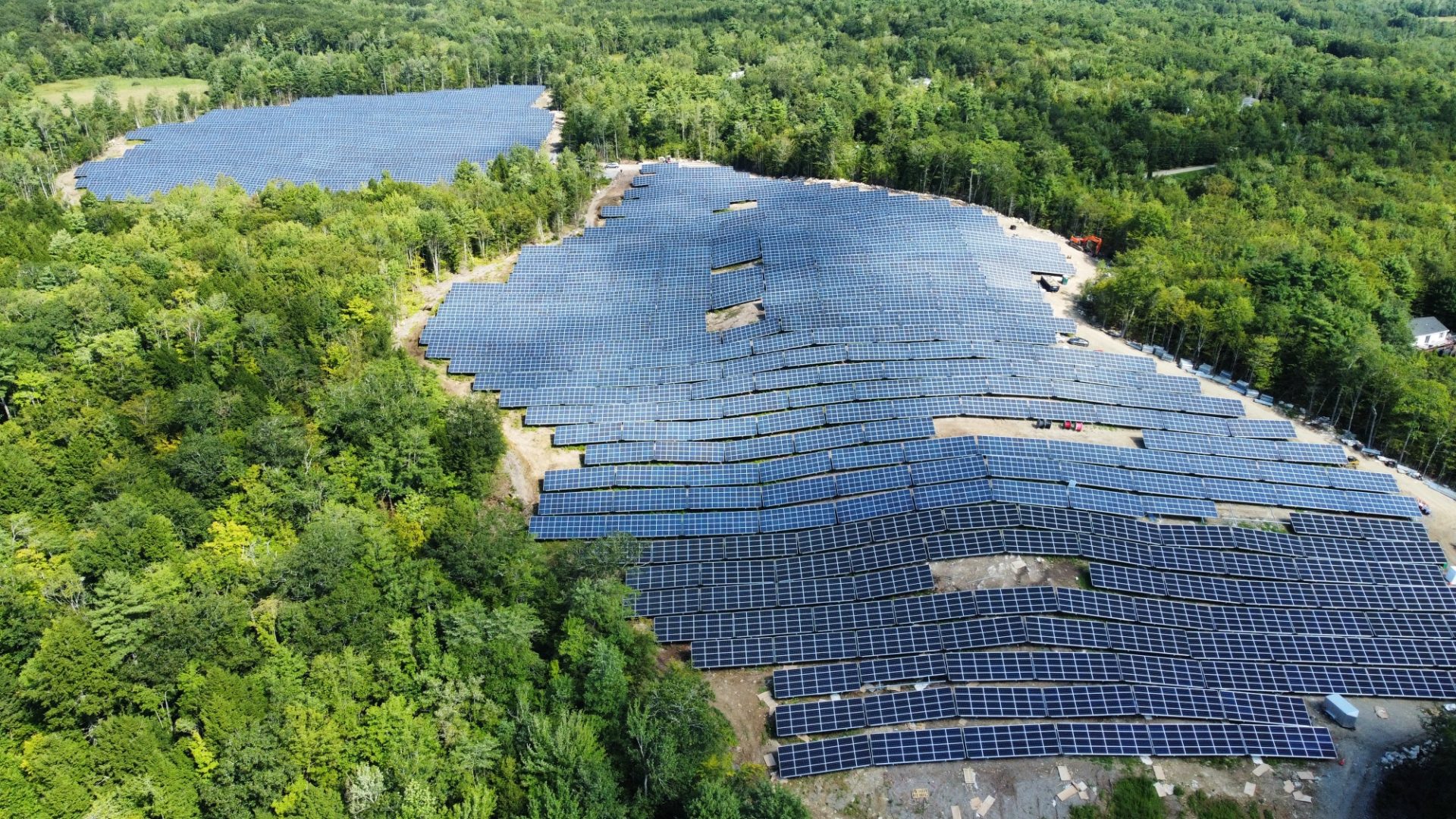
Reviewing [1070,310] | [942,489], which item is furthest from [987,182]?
[942,489]

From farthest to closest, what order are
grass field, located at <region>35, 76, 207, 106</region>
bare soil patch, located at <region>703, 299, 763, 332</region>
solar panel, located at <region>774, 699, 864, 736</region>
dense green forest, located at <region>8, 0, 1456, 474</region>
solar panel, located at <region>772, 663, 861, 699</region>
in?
grass field, located at <region>35, 76, 207, 106</region>
bare soil patch, located at <region>703, 299, 763, 332</region>
dense green forest, located at <region>8, 0, 1456, 474</region>
solar panel, located at <region>772, 663, 861, 699</region>
solar panel, located at <region>774, 699, 864, 736</region>

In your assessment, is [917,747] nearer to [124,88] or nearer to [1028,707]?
[1028,707]

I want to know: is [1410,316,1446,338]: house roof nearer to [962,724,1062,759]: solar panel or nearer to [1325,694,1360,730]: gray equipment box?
[1325,694,1360,730]: gray equipment box

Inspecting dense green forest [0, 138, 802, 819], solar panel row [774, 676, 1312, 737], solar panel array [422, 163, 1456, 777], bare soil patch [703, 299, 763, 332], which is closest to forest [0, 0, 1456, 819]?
dense green forest [0, 138, 802, 819]

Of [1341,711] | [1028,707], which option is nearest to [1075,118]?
[1341,711]

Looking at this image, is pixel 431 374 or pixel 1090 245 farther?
pixel 1090 245

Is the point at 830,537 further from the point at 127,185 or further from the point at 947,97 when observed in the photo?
the point at 127,185
